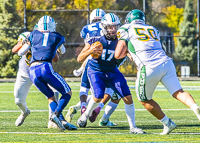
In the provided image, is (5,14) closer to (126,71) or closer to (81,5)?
(81,5)

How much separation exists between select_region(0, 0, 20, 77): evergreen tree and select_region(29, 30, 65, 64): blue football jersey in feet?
36.7

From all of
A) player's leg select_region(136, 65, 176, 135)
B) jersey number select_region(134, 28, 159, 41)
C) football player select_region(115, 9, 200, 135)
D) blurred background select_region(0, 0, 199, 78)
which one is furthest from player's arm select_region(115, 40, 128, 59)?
blurred background select_region(0, 0, 199, 78)

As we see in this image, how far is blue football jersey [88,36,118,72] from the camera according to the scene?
20.3 feet

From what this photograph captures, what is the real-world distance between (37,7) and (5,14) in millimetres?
1456

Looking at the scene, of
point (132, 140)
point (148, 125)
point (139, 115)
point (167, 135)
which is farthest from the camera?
point (139, 115)

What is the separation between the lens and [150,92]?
17.3ft

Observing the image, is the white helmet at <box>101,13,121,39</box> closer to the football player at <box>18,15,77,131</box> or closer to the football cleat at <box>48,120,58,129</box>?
the football player at <box>18,15,77,131</box>

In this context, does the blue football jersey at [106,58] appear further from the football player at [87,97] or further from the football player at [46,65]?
the football player at [46,65]

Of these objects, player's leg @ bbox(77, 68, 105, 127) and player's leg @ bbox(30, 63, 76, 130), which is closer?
player's leg @ bbox(30, 63, 76, 130)

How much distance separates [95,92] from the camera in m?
6.09

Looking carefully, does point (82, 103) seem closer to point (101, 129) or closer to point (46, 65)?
point (101, 129)

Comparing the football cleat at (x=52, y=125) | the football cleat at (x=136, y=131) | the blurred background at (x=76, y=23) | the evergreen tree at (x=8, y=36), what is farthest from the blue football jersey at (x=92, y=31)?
the evergreen tree at (x=8, y=36)

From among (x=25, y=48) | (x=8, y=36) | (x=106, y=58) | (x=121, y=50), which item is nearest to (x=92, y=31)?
(x=106, y=58)

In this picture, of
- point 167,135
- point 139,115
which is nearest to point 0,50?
point 139,115
